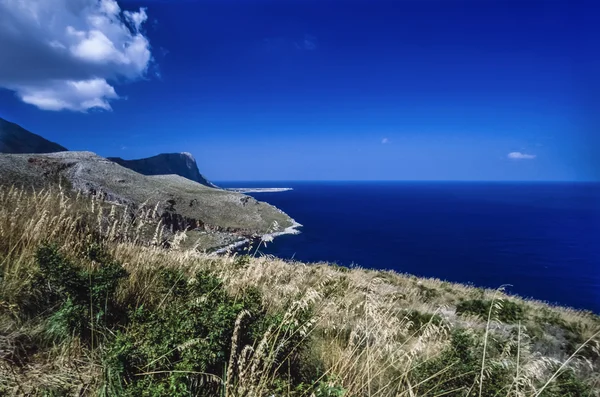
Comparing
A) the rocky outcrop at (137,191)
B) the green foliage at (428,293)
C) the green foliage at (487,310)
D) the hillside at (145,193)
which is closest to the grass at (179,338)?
the green foliage at (487,310)

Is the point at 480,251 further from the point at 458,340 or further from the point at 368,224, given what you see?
the point at 458,340

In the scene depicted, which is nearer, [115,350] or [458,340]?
[115,350]

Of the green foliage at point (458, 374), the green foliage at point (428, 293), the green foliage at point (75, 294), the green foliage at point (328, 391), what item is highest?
the green foliage at point (75, 294)

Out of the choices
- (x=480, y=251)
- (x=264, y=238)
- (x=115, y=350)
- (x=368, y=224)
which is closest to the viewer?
(x=115, y=350)

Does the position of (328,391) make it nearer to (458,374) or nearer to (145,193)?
(458,374)

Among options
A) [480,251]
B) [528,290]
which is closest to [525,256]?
[480,251]

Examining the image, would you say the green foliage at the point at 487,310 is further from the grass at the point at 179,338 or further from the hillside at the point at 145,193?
the hillside at the point at 145,193

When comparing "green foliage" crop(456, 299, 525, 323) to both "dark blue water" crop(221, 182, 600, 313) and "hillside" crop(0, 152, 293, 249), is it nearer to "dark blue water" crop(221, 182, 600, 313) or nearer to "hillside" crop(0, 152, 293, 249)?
"dark blue water" crop(221, 182, 600, 313)

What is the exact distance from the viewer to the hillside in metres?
99.9

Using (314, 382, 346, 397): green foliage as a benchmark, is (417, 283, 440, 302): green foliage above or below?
below

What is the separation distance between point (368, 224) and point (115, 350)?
6260 inches

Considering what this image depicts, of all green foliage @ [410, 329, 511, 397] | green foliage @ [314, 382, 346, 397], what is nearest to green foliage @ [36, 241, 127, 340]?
green foliage @ [314, 382, 346, 397]

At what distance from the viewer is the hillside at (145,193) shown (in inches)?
3932

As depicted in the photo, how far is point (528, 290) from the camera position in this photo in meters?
75.4
